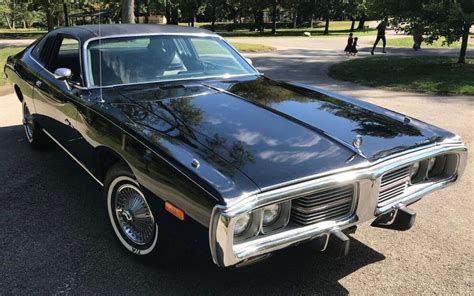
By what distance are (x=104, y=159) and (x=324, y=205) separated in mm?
1751

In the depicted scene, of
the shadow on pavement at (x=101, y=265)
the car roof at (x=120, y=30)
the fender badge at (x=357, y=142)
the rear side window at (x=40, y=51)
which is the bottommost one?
the shadow on pavement at (x=101, y=265)

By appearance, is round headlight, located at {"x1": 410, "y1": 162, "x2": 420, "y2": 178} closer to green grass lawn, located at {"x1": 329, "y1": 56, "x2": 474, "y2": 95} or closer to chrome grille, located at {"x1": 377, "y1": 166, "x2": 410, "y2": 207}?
chrome grille, located at {"x1": 377, "y1": 166, "x2": 410, "y2": 207}

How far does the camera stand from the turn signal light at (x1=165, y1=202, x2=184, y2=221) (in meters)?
2.56

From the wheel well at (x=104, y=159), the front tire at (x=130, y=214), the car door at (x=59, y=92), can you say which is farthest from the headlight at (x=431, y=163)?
the car door at (x=59, y=92)

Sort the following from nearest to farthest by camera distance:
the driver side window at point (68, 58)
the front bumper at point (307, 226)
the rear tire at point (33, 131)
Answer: the front bumper at point (307, 226), the driver side window at point (68, 58), the rear tire at point (33, 131)

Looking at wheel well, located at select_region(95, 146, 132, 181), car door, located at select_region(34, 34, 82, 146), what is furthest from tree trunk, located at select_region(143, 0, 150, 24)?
wheel well, located at select_region(95, 146, 132, 181)

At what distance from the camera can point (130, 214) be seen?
10.4ft

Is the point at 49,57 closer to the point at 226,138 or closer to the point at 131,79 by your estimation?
the point at 131,79

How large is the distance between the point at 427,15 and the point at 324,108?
1100 centimetres

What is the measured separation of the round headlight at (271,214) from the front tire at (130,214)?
729 millimetres

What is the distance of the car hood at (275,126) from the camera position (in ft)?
8.83

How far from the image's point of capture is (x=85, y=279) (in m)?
3.03

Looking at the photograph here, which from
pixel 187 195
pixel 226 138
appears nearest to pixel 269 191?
pixel 187 195

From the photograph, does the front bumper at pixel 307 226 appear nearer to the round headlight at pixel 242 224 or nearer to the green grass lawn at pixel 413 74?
the round headlight at pixel 242 224
